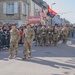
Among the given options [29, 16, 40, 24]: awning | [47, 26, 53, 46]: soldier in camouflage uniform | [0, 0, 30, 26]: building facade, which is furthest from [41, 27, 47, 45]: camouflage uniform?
[0, 0, 30, 26]: building facade

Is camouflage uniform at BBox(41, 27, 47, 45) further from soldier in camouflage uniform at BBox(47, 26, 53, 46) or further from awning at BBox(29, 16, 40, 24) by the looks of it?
awning at BBox(29, 16, 40, 24)

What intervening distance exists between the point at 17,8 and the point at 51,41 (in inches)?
634

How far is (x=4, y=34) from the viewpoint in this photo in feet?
61.5

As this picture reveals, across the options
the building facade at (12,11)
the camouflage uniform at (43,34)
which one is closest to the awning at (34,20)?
the building facade at (12,11)

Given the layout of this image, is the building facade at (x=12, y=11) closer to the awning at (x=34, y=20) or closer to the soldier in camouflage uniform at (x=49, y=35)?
the awning at (x=34, y=20)

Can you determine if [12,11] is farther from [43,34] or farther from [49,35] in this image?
[43,34]

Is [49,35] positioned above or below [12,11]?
below

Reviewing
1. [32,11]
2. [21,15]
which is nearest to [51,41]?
[21,15]

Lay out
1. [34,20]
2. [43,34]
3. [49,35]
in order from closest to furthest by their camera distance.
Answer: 1. [43,34]
2. [49,35]
3. [34,20]

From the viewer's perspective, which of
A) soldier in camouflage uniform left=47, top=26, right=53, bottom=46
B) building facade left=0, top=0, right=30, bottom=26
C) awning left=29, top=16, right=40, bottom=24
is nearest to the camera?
soldier in camouflage uniform left=47, top=26, right=53, bottom=46

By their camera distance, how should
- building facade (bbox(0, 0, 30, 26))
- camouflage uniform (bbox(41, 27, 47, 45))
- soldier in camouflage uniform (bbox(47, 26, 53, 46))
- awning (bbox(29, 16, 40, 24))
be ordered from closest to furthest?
camouflage uniform (bbox(41, 27, 47, 45)) → soldier in camouflage uniform (bbox(47, 26, 53, 46)) → awning (bbox(29, 16, 40, 24)) → building facade (bbox(0, 0, 30, 26))

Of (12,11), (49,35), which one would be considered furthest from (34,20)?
(12,11)

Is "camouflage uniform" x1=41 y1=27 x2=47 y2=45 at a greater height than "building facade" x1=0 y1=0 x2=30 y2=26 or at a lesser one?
lesser

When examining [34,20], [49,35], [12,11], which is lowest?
[49,35]
